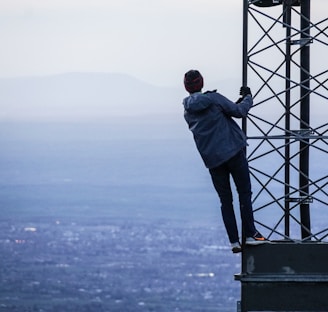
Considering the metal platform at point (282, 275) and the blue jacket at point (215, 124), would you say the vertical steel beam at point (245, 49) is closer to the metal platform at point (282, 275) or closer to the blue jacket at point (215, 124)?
the blue jacket at point (215, 124)

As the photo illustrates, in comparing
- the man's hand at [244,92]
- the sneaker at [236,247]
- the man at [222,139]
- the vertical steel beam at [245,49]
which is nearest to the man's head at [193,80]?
the man at [222,139]

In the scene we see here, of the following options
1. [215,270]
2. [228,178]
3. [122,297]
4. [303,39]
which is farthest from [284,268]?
[215,270]

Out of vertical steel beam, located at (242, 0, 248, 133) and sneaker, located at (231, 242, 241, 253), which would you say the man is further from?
vertical steel beam, located at (242, 0, 248, 133)

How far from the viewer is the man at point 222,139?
498 inches

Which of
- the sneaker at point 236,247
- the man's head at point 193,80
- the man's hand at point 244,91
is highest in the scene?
the man's hand at point 244,91

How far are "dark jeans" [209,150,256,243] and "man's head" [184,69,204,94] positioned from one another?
94 centimetres

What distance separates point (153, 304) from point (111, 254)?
163 feet

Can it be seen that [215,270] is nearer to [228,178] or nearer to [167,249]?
[167,249]

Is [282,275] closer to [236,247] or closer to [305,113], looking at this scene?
[236,247]

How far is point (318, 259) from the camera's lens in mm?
13750

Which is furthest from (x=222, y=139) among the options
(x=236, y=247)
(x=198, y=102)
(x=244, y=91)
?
(x=236, y=247)

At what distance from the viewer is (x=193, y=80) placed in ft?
41.1

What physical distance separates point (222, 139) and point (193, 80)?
75cm

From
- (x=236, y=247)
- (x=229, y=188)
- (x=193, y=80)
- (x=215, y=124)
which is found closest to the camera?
(x=193, y=80)
